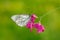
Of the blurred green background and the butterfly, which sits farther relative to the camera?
the blurred green background

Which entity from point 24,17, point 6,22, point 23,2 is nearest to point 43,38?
point 6,22

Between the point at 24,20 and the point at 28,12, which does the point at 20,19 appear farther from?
the point at 28,12

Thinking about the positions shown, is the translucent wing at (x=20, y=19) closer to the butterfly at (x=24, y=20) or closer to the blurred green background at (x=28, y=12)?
the butterfly at (x=24, y=20)

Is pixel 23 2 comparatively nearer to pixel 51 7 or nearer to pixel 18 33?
pixel 51 7

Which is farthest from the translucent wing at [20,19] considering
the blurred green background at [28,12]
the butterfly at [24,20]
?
→ the blurred green background at [28,12]

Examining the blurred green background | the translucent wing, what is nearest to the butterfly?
the translucent wing

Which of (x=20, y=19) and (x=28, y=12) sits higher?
(x=28, y=12)

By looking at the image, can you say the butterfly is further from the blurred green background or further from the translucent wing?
the blurred green background

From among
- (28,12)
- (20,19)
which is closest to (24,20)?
(20,19)
